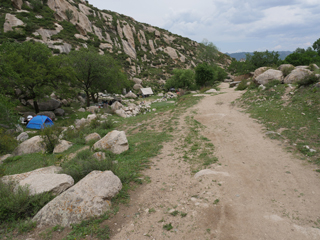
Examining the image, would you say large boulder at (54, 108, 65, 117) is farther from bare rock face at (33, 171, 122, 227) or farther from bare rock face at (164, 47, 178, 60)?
bare rock face at (164, 47, 178, 60)

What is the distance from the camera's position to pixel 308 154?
7.47 meters

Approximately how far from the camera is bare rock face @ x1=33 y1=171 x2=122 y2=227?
4.38m

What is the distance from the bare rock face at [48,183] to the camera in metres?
5.06

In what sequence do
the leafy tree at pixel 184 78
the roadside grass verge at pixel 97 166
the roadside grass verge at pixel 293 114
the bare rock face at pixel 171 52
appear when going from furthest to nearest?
the bare rock face at pixel 171 52 → the leafy tree at pixel 184 78 → the roadside grass verge at pixel 293 114 → the roadside grass verge at pixel 97 166

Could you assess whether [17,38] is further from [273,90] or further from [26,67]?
[273,90]

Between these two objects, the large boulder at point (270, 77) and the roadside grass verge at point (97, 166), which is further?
the large boulder at point (270, 77)

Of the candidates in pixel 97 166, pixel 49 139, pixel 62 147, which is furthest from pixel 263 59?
pixel 97 166

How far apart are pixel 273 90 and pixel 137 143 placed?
51.3 ft

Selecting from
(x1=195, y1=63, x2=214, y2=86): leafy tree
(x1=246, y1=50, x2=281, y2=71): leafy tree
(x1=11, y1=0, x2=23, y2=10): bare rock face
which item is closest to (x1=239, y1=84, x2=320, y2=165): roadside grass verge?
(x1=195, y1=63, x2=214, y2=86): leafy tree

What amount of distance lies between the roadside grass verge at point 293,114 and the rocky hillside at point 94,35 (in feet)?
160

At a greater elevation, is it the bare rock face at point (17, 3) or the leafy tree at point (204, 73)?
the bare rock face at point (17, 3)

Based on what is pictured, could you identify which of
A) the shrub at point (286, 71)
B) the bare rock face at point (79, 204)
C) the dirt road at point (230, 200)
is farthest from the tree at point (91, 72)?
the shrub at point (286, 71)

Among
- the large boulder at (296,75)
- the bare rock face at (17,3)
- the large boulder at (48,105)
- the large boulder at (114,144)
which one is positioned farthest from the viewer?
the bare rock face at (17,3)

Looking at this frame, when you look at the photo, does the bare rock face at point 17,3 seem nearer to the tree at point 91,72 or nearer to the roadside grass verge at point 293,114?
the tree at point 91,72
